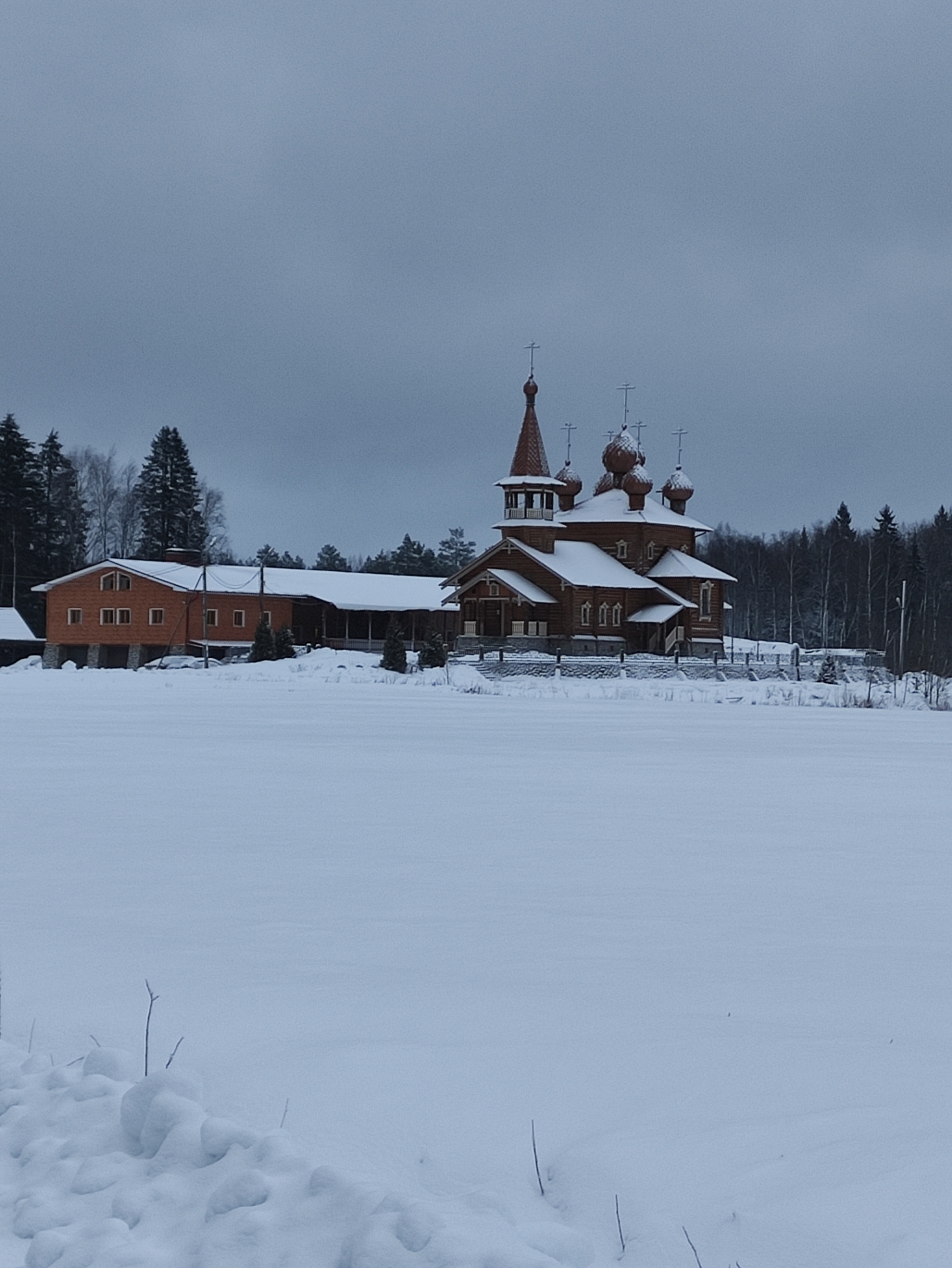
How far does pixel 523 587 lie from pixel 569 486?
1304cm

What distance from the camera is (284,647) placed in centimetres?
4650

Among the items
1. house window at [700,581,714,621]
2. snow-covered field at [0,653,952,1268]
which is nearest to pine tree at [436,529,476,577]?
house window at [700,581,714,621]

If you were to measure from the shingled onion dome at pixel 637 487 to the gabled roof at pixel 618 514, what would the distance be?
0.79 feet

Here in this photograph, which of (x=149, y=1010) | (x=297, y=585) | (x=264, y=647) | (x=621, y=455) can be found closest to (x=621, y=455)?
(x=621, y=455)

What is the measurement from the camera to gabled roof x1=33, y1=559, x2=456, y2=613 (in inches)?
2205

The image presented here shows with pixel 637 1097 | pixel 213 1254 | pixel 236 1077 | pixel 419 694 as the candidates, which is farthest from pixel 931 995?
pixel 419 694

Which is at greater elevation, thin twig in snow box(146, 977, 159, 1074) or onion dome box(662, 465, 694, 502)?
onion dome box(662, 465, 694, 502)

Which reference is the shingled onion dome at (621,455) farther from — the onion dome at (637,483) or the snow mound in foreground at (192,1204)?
the snow mound in foreground at (192,1204)

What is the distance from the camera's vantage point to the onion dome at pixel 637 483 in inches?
2272

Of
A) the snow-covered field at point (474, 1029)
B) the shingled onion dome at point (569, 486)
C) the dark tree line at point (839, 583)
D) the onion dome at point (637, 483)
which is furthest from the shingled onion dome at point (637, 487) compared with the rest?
the snow-covered field at point (474, 1029)

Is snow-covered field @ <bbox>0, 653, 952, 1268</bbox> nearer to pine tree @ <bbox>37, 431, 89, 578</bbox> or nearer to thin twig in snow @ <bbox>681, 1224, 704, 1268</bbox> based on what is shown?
thin twig in snow @ <bbox>681, 1224, 704, 1268</bbox>

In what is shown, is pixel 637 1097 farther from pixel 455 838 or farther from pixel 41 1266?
pixel 455 838

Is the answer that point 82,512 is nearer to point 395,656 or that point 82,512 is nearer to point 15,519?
point 15,519

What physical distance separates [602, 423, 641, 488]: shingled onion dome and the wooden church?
0.05 metres
